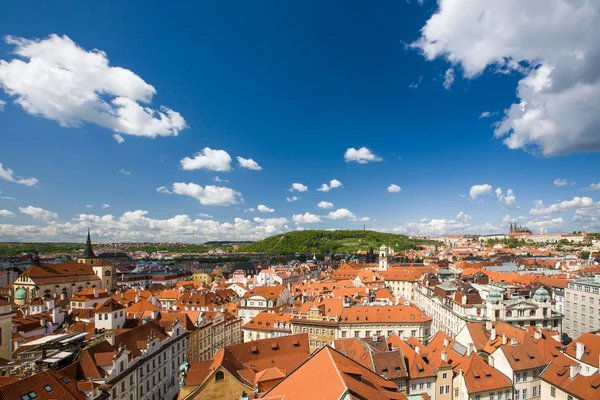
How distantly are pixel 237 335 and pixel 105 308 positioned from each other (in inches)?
949

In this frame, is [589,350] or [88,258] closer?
[589,350]

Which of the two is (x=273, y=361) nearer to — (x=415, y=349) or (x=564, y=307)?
(x=415, y=349)

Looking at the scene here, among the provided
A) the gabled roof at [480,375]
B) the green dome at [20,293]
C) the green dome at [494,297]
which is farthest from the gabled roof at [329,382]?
the green dome at [20,293]

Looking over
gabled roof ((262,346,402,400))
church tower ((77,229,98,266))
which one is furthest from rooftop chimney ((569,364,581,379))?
church tower ((77,229,98,266))

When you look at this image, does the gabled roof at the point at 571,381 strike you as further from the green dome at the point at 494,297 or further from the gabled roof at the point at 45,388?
the gabled roof at the point at 45,388

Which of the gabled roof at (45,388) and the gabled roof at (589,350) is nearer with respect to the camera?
the gabled roof at (45,388)

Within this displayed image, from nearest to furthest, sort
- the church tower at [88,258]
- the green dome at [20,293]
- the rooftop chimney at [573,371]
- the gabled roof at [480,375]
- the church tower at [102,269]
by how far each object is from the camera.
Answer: the rooftop chimney at [573,371] < the gabled roof at [480,375] < the green dome at [20,293] < the church tower at [102,269] < the church tower at [88,258]

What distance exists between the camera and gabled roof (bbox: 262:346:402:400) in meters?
16.8

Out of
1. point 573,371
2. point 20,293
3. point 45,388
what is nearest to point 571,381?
point 573,371

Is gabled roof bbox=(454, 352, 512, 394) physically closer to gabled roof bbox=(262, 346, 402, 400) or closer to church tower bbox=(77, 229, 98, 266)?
gabled roof bbox=(262, 346, 402, 400)

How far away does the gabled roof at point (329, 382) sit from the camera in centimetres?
1678

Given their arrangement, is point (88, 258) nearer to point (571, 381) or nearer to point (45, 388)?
point (45, 388)

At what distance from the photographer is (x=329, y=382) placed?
17.3 metres

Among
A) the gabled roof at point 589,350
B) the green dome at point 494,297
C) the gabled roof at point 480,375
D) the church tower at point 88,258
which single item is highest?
the church tower at point 88,258
